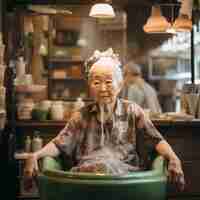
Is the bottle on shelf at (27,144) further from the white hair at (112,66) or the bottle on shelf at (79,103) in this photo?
the white hair at (112,66)

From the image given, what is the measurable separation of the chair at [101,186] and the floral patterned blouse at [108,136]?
0.44 m

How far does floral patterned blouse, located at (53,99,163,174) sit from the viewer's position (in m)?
3.08

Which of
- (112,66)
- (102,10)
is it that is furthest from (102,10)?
(112,66)

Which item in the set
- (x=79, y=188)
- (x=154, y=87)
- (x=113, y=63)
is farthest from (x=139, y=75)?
(x=79, y=188)

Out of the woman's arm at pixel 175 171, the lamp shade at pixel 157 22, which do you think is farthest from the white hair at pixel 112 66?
the lamp shade at pixel 157 22

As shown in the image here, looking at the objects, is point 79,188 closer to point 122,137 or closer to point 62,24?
point 122,137

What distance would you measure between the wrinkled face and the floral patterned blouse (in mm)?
98

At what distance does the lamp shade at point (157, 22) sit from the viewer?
472 centimetres

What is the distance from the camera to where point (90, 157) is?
10.0 ft

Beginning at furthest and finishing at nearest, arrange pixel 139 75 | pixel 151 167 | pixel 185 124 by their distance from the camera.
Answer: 1. pixel 139 75
2. pixel 185 124
3. pixel 151 167

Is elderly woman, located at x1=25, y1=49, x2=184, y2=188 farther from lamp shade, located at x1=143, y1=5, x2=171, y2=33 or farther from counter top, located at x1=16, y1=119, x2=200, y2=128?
lamp shade, located at x1=143, y1=5, x2=171, y2=33

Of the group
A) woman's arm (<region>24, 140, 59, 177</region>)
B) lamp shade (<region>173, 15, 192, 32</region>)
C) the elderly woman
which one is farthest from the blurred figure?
woman's arm (<region>24, 140, 59, 177</region>)

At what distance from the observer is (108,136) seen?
122 inches

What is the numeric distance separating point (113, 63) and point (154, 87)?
1.95m
